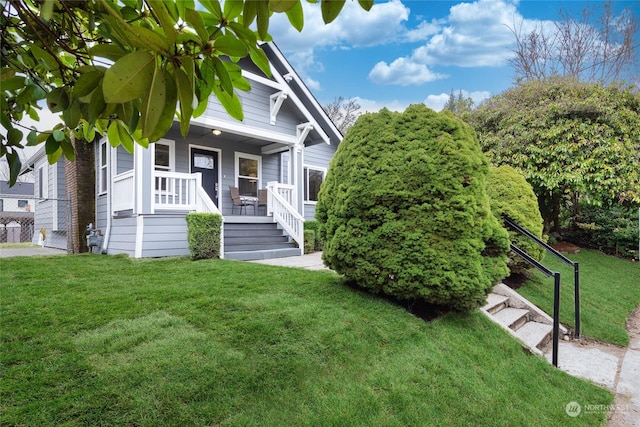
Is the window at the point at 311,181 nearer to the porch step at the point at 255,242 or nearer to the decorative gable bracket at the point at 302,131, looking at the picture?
the decorative gable bracket at the point at 302,131

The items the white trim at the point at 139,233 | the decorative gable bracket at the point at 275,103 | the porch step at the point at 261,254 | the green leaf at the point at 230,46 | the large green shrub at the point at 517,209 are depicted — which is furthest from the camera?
the decorative gable bracket at the point at 275,103

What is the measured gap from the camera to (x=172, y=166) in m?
9.10

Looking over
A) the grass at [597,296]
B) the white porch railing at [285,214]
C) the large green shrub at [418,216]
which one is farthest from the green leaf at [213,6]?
the white porch railing at [285,214]

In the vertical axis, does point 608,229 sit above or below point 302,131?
below

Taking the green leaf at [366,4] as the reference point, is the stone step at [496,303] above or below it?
below

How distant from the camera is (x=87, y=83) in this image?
838 millimetres

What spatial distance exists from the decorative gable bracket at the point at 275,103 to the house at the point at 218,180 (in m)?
0.03

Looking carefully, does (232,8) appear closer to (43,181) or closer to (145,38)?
(145,38)

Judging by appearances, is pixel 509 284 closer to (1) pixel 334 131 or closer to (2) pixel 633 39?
(1) pixel 334 131

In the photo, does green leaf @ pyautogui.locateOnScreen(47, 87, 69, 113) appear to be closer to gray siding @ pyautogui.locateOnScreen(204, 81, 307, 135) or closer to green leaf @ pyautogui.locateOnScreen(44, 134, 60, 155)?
green leaf @ pyautogui.locateOnScreen(44, 134, 60, 155)

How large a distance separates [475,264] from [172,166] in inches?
323

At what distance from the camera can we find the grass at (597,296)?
482cm

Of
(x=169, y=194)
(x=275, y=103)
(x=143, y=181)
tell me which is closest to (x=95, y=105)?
(x=143, y=181)

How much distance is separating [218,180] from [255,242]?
114 inches
